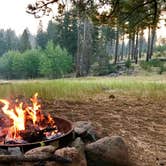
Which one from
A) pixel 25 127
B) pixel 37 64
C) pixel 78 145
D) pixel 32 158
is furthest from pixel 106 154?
pixel 37 64

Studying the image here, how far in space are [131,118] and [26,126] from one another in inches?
126

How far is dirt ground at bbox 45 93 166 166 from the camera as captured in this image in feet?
18.4

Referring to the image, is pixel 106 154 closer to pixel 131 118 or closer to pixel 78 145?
pixel 78 145

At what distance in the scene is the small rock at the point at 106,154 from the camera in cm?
470

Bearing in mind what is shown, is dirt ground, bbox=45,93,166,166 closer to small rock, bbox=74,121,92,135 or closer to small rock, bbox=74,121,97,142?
small rock, bbox=74,121,92,135

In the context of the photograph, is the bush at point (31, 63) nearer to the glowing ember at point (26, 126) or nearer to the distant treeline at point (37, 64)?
the distant treeline at point (37, 64)

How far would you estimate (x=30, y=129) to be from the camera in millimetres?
5121

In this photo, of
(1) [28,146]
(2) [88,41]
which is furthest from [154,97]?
(2) [88,41]

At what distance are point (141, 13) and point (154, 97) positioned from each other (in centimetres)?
332

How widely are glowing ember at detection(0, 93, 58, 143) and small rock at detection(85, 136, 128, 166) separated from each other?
0.80 m

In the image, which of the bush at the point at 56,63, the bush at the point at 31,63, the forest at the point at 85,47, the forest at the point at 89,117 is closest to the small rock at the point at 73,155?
the forest at the point at 89,117

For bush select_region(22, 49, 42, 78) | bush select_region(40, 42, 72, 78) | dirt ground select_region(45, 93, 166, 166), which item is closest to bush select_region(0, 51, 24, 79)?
bush select_region(22, 49, 42, 78)

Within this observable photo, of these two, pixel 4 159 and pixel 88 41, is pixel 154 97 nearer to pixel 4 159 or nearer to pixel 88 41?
pixel 4 159

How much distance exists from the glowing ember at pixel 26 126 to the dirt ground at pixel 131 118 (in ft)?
4.29
